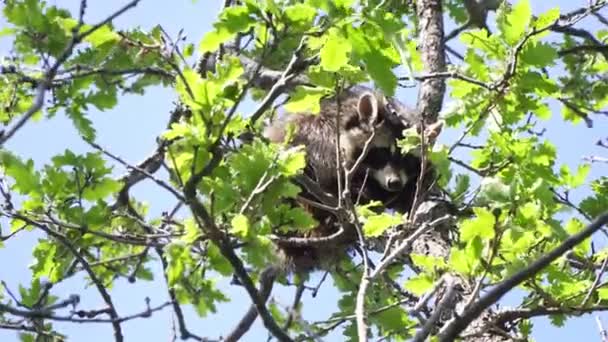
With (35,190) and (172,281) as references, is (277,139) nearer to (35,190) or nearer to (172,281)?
(35,190)

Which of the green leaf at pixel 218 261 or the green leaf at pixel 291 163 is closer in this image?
the green leaf at pixel 291 163

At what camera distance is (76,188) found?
3.73m

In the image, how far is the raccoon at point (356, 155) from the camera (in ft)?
16.8

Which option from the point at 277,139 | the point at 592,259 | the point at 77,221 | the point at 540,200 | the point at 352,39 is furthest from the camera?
the point at 277,139

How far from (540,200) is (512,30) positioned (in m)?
0.62

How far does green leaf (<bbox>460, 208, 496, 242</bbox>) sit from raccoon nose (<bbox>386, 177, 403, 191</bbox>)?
6.65 ft

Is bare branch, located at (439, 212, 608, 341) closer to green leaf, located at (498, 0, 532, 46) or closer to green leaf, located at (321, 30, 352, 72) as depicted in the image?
green leaf, located at (321, 30, 352, 72)

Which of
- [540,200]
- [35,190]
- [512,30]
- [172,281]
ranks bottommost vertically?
[172,281]

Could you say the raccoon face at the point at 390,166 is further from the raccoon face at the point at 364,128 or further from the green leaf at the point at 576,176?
the green leaf at the point at 576,176

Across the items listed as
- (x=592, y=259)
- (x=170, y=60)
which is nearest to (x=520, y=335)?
(x=592, y=259)

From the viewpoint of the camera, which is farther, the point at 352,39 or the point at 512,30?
the point at 512,30

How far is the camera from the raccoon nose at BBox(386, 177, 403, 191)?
5246mm

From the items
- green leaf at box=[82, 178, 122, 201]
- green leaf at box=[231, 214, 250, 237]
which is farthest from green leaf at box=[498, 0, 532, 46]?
green leaf at box=[82, 178, 122, 201]

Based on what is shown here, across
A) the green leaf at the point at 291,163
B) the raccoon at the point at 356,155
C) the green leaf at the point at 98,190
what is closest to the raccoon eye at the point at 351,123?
the raccoon at the point at 356,155
